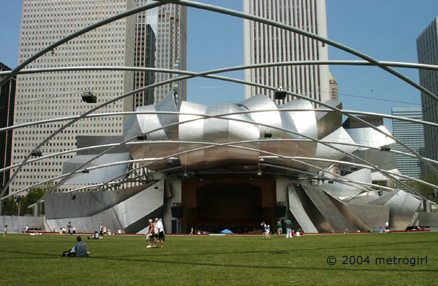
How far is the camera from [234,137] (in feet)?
118

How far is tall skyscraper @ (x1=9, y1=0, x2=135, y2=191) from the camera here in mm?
126062

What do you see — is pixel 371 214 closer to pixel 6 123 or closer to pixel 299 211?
pixel 299 211

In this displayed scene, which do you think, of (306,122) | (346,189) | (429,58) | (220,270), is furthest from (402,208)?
(429,58)

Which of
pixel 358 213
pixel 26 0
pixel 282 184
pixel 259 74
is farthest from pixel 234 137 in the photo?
pixel 26 0

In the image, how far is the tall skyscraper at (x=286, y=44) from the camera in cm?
10212

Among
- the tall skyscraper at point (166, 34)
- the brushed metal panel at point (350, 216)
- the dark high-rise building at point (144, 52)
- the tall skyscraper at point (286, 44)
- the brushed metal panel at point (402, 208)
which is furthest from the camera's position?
the tall skyscraper at point (166, 34)

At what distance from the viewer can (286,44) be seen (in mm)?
103438

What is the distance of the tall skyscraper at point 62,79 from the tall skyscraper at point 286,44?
1821 inches

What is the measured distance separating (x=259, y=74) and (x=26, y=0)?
85.5 m

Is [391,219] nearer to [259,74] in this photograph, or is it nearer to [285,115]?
[285,115]

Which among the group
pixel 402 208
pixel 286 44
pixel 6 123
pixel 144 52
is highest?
pixel 144 52

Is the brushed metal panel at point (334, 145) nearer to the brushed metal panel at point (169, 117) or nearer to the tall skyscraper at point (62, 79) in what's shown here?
the brushed metal panel at point (169, 117)

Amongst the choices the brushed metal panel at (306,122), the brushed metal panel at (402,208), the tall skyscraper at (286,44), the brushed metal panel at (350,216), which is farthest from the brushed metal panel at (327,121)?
the tall skyscraper at (286,44)

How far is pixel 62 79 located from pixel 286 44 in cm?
7148
